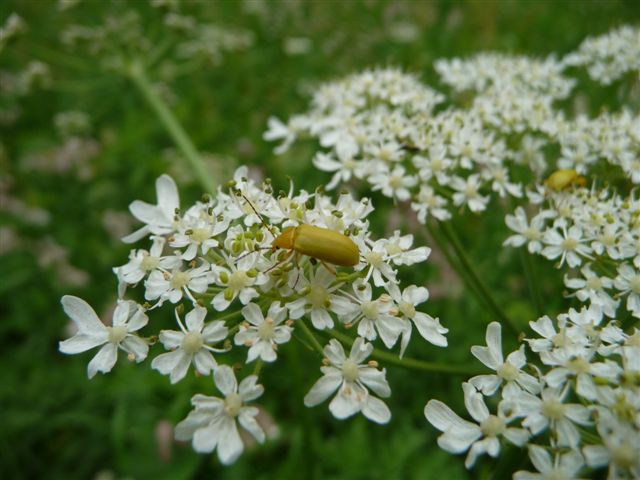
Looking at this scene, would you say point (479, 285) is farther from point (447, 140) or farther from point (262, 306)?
point (262, 306)

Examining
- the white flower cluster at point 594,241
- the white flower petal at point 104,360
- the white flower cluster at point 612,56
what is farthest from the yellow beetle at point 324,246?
the white flower cluster at point 612,56

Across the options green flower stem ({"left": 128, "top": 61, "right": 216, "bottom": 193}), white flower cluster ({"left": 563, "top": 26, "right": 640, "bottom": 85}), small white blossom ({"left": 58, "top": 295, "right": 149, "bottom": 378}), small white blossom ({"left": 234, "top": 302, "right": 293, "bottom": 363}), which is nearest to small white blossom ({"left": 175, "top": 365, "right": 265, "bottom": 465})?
small white blossom ({"left": 234, "top": 302, "right": 293, "bottom": 363})

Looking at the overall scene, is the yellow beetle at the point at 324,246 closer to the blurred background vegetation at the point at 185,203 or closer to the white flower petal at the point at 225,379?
the white flower petal at the point at 225,379

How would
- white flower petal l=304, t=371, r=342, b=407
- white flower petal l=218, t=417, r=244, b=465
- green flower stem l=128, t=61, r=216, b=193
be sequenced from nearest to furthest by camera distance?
1. white flower petal l=218, t=417, r=244, b=465
2. white flower petal l=304, t=371, r=342, b=407
3. green flower stem l=128, t=61, r=216, b=193

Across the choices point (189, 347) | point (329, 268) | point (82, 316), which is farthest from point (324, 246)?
point (82, 316)

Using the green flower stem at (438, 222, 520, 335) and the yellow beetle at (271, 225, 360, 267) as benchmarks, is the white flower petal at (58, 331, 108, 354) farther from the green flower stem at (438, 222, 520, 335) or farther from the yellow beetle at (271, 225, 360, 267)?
the green flower stem at (438, 222, 520, 335)

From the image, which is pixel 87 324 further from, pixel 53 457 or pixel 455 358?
pixel 53 457
